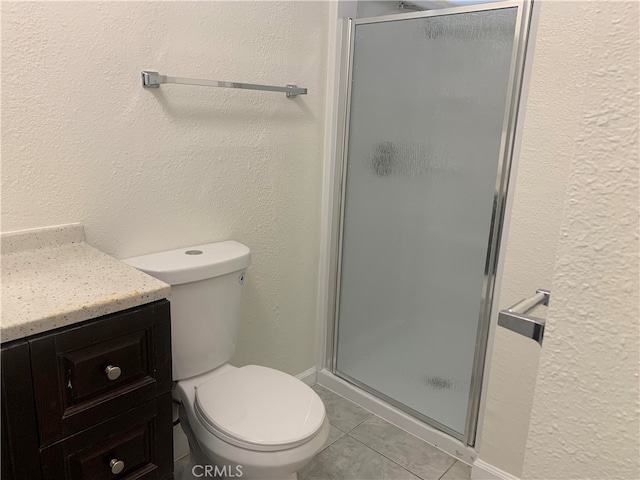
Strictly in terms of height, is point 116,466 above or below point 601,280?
below

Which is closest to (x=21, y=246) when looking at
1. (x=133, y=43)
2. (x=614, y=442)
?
(x=133, y=43)

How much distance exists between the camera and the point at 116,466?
1079mm

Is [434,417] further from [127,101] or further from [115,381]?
[127,101]

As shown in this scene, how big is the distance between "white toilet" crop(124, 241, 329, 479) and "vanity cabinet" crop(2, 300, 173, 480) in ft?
0.64

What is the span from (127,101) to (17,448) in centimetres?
95

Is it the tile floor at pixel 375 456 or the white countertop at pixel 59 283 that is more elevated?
the white countertop at pixel 59 283

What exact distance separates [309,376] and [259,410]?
0.95 metres

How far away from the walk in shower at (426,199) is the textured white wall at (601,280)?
1200 mm

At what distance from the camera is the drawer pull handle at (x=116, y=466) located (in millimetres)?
1073

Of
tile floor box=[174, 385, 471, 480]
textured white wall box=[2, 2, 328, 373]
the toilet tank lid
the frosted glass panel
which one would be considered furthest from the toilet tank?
the frosted glass panel

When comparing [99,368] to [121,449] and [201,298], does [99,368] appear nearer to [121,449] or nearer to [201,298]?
[121,449]

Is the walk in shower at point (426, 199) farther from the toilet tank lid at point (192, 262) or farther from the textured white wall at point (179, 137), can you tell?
the toilet tank lid at point (192, 262)

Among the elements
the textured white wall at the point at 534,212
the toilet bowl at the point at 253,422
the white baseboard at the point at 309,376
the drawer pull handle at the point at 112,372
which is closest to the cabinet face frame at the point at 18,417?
the drawer pull handle at the point at 112,372

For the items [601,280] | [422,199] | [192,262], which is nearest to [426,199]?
[422,199]
